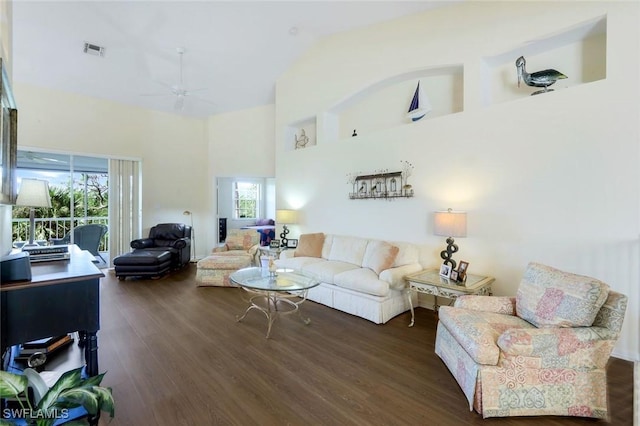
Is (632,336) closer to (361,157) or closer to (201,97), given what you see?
(361,157)

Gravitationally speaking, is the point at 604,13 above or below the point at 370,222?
above

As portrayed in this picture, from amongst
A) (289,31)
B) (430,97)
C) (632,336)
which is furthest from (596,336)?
(289,31)

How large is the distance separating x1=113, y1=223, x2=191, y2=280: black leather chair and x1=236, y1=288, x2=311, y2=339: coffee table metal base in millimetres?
2287

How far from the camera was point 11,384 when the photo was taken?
3.13 feet

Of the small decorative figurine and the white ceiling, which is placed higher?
the white ceiling

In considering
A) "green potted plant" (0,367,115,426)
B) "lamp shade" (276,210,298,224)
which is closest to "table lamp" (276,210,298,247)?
"lamp shade" (276,210,298,224)

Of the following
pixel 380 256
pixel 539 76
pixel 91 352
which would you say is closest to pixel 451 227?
pixel 380 256

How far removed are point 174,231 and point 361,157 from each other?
13.9ft

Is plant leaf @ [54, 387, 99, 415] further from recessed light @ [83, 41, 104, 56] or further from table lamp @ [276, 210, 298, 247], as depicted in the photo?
recessed light @ [83, 41, 104, 56]

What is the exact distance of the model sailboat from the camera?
157 inches

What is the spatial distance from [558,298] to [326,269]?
2502mm

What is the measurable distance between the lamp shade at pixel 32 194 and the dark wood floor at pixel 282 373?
1461 mm

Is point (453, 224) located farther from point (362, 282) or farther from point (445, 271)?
point (362, 282)

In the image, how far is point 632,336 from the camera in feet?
8.43
